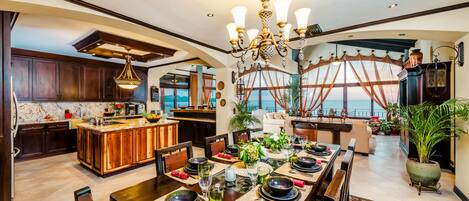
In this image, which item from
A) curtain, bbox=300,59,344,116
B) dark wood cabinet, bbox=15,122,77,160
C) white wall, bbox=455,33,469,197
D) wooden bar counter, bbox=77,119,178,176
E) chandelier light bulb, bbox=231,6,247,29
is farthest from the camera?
curtain, bbox=300,59,344,116

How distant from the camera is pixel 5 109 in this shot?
247 centimetres

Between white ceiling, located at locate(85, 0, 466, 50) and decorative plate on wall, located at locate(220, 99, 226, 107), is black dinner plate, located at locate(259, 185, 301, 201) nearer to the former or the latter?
white ceiling, located at locate(85, 0, 466, 50)

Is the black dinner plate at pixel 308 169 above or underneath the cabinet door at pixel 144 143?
above

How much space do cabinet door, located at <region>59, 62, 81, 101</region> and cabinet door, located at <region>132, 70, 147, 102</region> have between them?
5.26 feet

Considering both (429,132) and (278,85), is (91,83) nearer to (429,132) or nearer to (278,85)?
(429,132)

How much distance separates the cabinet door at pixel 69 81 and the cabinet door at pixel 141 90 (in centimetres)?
160

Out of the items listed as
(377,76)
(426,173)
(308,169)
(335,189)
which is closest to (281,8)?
(308,169)

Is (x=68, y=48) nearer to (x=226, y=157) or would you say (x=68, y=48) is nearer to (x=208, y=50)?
(x=208, y=50)

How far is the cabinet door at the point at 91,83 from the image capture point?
6073mm

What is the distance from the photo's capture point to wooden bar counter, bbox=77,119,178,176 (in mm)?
3834

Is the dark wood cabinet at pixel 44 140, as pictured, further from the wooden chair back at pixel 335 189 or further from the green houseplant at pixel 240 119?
the wooden chair back at pixel 335 189

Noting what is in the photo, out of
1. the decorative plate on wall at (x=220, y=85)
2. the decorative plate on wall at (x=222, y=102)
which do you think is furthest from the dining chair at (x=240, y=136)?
the decorative plate on wall at (x=220, y=85)

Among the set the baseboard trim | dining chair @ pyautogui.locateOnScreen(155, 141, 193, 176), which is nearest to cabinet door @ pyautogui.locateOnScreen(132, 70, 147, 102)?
dining chair @ pyautogui.locateOnScreen(155, 141, 193, 176)

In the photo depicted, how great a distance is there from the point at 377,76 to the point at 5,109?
1031 cm
